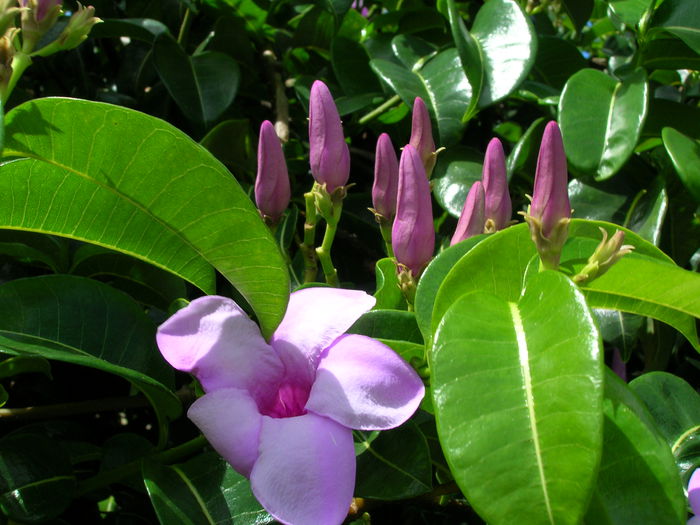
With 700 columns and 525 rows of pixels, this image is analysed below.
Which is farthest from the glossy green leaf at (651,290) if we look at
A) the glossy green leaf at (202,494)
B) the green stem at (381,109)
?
the green stem at (381,109)

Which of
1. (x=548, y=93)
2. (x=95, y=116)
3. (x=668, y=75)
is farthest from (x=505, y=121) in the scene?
(x=95, y=116)

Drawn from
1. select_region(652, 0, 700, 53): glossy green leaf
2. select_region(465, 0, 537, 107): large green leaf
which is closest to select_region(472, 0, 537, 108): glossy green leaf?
select_region(465, 0, 537, 107): large green leaf

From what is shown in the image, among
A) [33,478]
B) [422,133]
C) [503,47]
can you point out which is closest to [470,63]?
[503,47]

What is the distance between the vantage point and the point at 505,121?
1654 millimetres

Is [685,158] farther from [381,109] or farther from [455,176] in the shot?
[381,109]

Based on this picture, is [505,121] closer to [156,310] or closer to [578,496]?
[156,310]

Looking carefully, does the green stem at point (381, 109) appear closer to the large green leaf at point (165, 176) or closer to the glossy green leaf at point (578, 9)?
the glossy green leaf at point (578, 9)

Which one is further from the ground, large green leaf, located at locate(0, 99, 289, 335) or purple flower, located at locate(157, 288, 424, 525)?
large green leaf, located at locate(0, 99, 289, 335)

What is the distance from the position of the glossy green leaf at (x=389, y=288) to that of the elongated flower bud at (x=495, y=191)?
0.45ft

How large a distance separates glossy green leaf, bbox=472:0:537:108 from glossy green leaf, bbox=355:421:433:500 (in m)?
0.59

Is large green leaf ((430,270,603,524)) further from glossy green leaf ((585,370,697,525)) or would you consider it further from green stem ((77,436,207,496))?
green stem ((77,436,207,496))

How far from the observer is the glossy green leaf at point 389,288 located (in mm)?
919

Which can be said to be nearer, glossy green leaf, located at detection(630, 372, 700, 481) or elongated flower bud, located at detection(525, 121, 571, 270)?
elongated flower bud, located at detection(525, 121, 571, 270)

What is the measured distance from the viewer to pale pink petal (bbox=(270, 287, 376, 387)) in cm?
72
